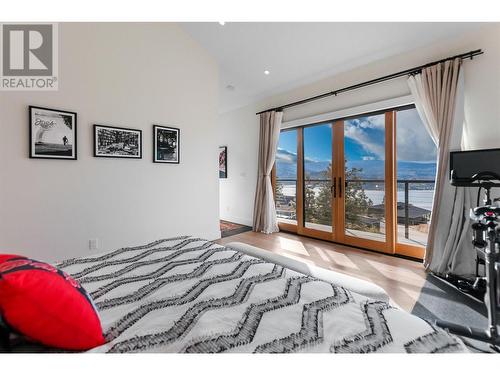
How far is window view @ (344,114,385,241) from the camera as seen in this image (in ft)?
11.5

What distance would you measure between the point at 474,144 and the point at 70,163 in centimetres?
453

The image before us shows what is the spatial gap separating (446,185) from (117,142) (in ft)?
13.1

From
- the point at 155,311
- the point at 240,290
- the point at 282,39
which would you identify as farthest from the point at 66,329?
the point at 282,39

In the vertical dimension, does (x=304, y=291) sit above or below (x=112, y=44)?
below

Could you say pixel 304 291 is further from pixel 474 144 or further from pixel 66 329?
pixel 474 144

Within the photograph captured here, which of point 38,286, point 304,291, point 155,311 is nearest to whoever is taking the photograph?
point 38,286

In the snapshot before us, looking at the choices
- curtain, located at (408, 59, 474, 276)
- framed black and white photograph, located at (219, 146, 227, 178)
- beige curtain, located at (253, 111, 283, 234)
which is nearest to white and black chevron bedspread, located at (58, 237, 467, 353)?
curtain, located at (408, 59, 474, 276)

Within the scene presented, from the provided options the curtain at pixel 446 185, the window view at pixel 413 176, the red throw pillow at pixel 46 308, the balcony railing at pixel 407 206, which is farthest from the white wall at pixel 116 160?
the curtain at pixel 446 185

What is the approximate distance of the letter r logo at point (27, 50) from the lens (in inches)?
93.0

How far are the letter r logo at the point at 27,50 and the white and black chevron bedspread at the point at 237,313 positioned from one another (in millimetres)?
2277

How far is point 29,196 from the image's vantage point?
2451mm

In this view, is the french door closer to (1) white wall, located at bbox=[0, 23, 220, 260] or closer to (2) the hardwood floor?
(2) the hardwood floor

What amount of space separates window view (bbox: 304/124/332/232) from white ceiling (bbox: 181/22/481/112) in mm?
969

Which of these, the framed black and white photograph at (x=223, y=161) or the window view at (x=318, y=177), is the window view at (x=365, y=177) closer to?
the window view at (x=318, y=177)
